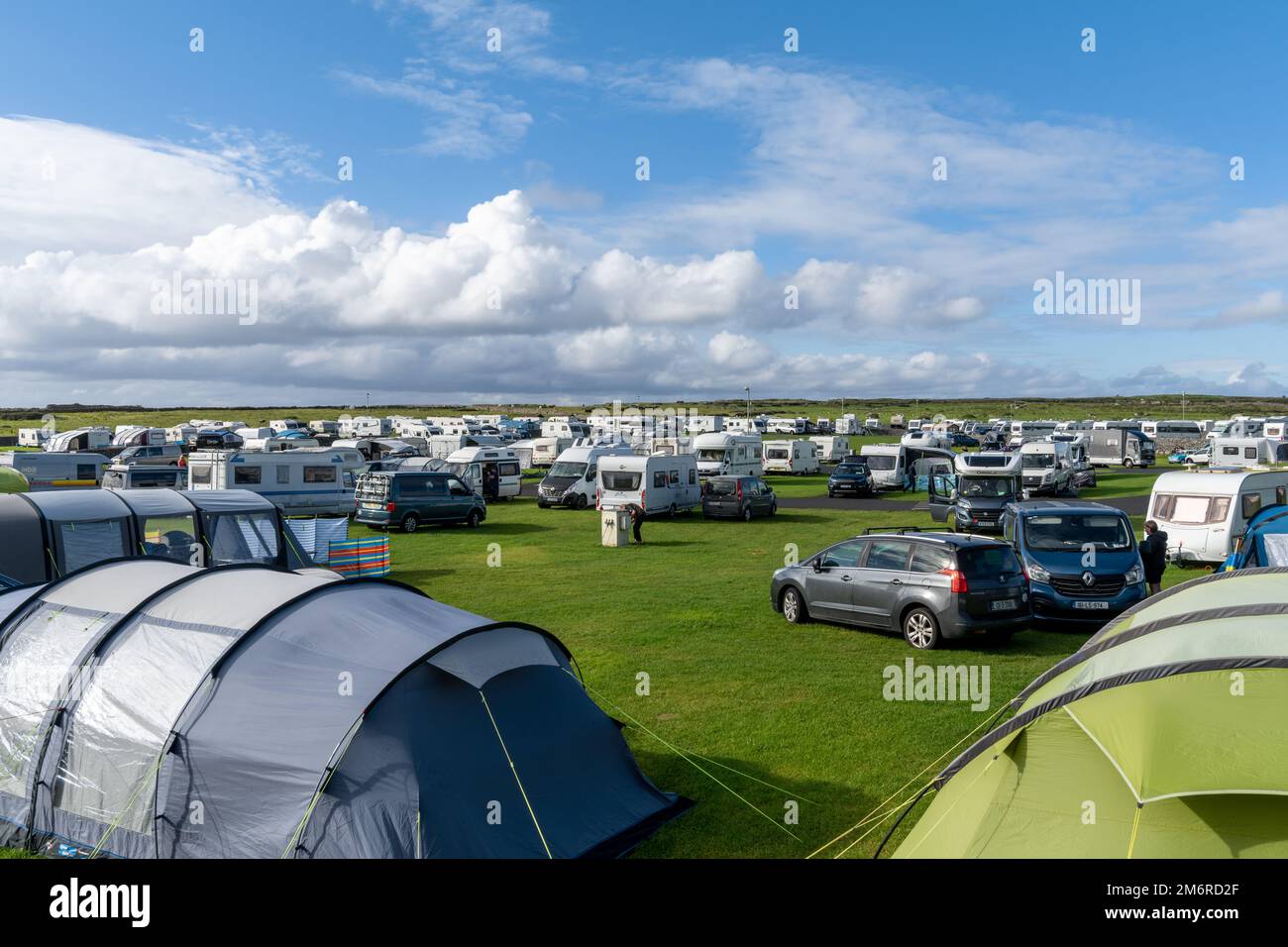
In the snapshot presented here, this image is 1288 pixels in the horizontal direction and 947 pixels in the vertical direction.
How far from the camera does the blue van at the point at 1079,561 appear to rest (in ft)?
49.0

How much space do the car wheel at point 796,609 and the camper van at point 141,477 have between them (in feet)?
77.7

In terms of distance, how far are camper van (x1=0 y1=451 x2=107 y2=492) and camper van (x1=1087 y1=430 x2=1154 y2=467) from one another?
173 ft

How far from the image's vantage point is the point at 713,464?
44469 mm

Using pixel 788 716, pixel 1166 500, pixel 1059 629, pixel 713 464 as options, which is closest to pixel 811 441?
pixel 713 464

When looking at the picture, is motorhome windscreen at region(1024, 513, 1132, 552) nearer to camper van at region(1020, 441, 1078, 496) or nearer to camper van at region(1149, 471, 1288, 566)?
camper van at region(1149, 471, 1288, 566)

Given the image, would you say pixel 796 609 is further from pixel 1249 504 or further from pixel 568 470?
pixel 568 470

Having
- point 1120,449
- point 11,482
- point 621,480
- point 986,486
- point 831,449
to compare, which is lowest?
point 986,486

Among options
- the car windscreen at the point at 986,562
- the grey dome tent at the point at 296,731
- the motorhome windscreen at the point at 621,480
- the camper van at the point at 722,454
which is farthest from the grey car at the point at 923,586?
the camper van at the point at 722,454

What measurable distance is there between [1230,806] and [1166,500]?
1961 centimetres

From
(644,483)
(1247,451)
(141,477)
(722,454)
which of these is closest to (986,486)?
(644,483)

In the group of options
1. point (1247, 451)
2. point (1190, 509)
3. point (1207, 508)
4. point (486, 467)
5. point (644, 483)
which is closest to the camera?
point (1207, 508)

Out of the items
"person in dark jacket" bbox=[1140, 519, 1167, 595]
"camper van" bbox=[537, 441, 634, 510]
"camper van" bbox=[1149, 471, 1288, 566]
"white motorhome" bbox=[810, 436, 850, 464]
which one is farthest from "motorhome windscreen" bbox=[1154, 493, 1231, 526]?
"white motorhome" bbox=[810, 436, 850, 464]

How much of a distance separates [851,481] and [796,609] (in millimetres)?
26681

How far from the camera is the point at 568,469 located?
38.0 metres
